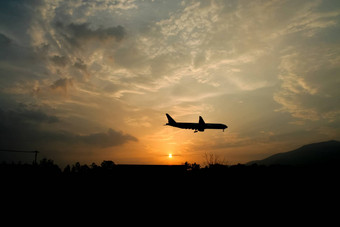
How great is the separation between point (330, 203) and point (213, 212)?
1759 cm

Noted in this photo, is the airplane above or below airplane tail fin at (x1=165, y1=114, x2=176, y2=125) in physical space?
below

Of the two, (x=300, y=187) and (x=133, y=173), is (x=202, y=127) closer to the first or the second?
(x=133, y=173)

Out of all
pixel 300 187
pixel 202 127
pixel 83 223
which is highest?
pixel 202 127

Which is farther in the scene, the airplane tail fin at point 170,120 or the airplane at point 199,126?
the airplane tail fin at point 170,120

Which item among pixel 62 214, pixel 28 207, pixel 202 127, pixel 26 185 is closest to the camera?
pixel 62 214

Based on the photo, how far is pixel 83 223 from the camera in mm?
24797

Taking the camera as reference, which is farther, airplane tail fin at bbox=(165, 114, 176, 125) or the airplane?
airplane tail fin at bbox=(165, 114, 176, 125)

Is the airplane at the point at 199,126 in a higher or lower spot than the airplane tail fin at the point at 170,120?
lower

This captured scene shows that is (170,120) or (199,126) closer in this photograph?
(199,126)

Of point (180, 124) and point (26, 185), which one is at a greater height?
point (180, 124)

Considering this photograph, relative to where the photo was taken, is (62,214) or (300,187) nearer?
(62,214)

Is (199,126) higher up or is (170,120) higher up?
(170,120)

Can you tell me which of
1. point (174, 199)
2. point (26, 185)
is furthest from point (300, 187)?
point (26, 185)

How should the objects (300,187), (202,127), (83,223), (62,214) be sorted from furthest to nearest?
(202,127), (300,187), (62,214), (83,223)
